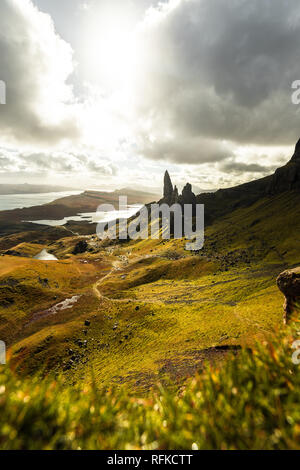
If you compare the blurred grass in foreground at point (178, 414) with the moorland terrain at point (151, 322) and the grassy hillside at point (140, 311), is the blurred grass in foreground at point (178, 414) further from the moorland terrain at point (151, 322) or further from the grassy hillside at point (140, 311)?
the grassy hillside at point (140, 311)

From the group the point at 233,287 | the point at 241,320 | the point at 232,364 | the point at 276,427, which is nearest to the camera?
the point at 276,427

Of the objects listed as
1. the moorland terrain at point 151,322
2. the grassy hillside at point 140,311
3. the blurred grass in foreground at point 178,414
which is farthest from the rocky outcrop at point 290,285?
the blurred grass in foreground at point 178,414

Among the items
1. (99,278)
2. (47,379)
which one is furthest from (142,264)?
(47,379)

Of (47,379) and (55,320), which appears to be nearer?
(47,379)

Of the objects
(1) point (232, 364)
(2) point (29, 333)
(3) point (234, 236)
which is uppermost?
(1) point (232, 364)

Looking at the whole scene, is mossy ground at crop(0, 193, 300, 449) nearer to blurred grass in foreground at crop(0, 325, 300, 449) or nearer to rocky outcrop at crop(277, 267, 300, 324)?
blurred grass in foreground at crop(0, 325, 300, 449)

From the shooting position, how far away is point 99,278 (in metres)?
113

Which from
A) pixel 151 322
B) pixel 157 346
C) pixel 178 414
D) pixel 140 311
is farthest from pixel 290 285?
pixel 140 311

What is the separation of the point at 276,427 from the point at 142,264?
137 m

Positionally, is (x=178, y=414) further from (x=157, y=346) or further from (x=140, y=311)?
(x=140, y=311)

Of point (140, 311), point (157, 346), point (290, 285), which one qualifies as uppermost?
point (290, 285)

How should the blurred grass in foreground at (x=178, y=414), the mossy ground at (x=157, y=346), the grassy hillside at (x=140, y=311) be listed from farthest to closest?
the grassy hillside at (x=140, y=311) → the mossy ground at (x=157, y=346) → the blurred grass in foreground at (x=178, y=414)

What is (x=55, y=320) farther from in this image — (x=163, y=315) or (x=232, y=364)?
(x=232, y=364)

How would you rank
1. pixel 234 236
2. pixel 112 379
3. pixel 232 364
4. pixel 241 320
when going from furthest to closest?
pixel 234 236, pixel 241 320, pixel 112 379, pixel 232 364
